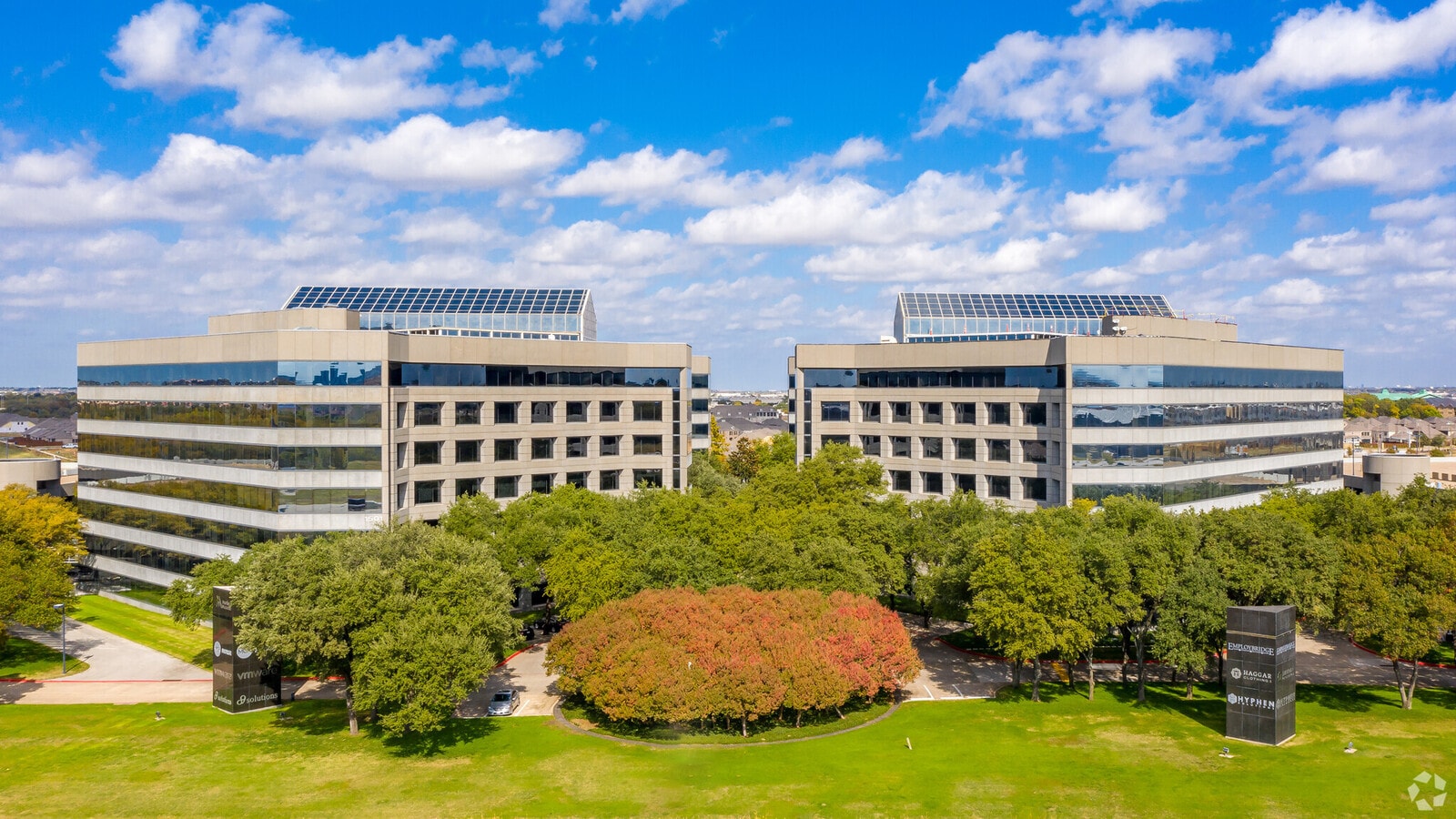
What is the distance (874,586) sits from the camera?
53.8 m

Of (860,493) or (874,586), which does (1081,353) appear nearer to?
(860,493)

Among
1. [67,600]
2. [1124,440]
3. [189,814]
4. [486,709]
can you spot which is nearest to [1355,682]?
[1124,440]

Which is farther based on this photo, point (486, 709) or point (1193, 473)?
point (1193, 473)

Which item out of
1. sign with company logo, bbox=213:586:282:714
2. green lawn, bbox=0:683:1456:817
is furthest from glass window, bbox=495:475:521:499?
green lawn, bbox=0:683:1456:817

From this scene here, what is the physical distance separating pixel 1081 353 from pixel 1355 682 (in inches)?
1180

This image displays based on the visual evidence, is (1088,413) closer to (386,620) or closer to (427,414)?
(427,414)

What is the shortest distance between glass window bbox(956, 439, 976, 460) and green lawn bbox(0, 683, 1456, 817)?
35.8m

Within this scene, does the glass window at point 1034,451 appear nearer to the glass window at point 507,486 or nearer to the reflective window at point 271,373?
the glass window at point 507,486

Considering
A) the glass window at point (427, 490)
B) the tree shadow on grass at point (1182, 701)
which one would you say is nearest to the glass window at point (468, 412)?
the glass window at point (427, 490)

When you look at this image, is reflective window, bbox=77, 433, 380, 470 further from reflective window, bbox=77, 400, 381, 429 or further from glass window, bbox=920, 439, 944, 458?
glass window, bbox=920, 439, 944, 458

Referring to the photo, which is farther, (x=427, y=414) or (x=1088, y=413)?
(x=1088, y=413)

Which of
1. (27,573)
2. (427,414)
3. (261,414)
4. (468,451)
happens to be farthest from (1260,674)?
(27,573)

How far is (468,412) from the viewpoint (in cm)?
7369

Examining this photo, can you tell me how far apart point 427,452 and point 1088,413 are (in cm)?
5316
